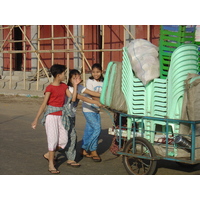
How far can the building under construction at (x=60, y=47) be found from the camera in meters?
14.0

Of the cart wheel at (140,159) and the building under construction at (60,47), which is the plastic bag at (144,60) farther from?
the building under construction at (60,47)

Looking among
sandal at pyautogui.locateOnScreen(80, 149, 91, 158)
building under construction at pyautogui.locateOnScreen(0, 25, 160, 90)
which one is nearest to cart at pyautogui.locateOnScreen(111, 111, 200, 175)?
sandal at pyautogui.locateOnScreen(80, 149, 91, 158)

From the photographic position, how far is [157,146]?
4.94 metres

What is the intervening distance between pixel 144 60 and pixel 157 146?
1.10 meters

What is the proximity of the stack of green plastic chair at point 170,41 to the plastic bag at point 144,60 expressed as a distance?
0.09m

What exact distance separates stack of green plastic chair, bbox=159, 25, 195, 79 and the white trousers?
1508mm

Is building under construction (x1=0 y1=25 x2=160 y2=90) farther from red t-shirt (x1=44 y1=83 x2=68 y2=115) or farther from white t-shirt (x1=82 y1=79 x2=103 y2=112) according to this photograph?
red t-shirt (x1=44 y1=83 x2=68 y2=115)

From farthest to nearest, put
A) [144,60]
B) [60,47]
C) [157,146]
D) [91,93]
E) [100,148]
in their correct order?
[60,47]
[100,148]
[91,93]
[144,60]
[157,146]

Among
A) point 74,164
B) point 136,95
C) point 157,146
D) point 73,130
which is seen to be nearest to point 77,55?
point 73,130

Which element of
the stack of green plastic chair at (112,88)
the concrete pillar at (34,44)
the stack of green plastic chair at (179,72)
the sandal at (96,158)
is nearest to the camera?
the stack of green plastic chair at (179,72)

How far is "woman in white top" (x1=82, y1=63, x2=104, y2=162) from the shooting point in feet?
19.7

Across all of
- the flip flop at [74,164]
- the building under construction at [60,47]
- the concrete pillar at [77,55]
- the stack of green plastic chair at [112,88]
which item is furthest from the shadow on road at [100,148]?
the concrete pillar at [77,55]

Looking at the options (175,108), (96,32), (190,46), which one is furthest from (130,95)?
(96,32)

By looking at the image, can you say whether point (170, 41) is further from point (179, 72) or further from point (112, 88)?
point (112, 88)
